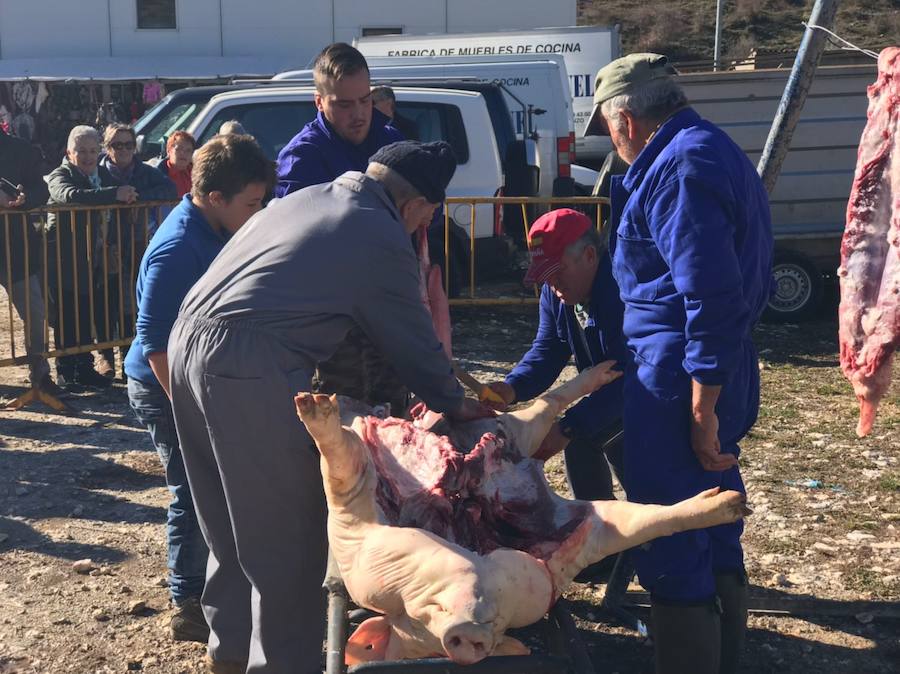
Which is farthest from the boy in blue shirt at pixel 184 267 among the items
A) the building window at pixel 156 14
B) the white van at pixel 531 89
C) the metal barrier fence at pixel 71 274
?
the building window at pixel 156 14

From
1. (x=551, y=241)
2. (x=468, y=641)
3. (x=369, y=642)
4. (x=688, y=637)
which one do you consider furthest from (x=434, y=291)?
(x=468, y=641)

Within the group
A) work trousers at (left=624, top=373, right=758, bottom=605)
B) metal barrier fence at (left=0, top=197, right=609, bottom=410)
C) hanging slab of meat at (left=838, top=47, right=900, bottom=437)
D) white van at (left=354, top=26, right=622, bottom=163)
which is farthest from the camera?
white van at (left=354, top=26, right=622, bottom=163)

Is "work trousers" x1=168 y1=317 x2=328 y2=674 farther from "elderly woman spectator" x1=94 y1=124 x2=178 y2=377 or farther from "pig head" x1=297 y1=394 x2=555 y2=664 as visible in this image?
"elderly woman spectator" x1=94 y1=124 x2=178 y2=377

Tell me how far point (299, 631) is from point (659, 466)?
1.28 meters

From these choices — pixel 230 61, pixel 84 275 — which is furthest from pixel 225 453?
pixel 230 61

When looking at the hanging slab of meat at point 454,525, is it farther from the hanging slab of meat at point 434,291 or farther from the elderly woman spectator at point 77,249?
the elderly woman spectator at point 77,249

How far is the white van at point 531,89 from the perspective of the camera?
12148mm

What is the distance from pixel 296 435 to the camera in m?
3.21

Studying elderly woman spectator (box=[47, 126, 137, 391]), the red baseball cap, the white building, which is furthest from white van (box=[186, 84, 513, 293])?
the white building

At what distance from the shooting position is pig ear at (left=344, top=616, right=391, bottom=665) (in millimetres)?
3203

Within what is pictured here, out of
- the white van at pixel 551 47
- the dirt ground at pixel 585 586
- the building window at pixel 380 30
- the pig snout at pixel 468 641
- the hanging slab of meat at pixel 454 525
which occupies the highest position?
the building window at pixel 380 30

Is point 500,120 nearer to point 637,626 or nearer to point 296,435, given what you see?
point 637,626

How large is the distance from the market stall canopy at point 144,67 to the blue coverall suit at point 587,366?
2329 centimetres

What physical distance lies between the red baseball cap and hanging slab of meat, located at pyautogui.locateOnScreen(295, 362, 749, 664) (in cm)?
72
